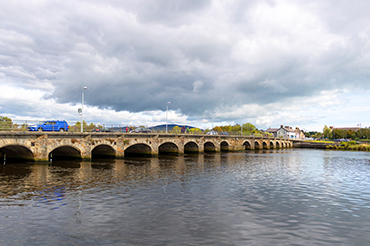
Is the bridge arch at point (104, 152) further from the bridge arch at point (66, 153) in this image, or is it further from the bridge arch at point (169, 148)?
the bridge arch at point (169, 148)

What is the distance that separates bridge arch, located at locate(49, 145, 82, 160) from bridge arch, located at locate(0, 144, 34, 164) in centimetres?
396

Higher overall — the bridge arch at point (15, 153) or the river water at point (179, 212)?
the bridge arch at point (15, 153)

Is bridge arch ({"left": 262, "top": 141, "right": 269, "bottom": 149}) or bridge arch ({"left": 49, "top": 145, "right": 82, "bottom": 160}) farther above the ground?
bridge arch ({"left": 49, "top": 145, "right": 82, "bottom": 160})

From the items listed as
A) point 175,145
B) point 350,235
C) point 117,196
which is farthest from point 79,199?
point 175,145

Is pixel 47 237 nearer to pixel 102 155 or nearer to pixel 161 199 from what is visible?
pixel 161 199

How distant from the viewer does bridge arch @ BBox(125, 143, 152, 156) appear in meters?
50.8

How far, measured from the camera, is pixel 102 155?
46.8m

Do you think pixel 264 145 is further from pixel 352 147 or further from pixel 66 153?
pixel 66 153

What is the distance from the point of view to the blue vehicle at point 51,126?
1533 inches

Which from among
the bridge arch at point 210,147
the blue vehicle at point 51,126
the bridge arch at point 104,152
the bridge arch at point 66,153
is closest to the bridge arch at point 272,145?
the bridge arch at point 210,147

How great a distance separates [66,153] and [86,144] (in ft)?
19.6

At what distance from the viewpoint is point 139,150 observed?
175ft

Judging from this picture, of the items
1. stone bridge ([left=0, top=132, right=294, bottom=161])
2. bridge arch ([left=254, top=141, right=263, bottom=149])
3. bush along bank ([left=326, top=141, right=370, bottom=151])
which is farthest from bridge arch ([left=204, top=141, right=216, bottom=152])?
bush along bank ([left=326, top=141, right=370, bottom=151])

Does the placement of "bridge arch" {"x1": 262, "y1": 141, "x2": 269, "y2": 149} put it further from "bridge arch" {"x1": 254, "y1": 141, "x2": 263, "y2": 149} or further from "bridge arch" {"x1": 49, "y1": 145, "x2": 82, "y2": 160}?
"bridge arch" {"x1": 49, "y1": 145, "x2": 82, "y2": 160}
